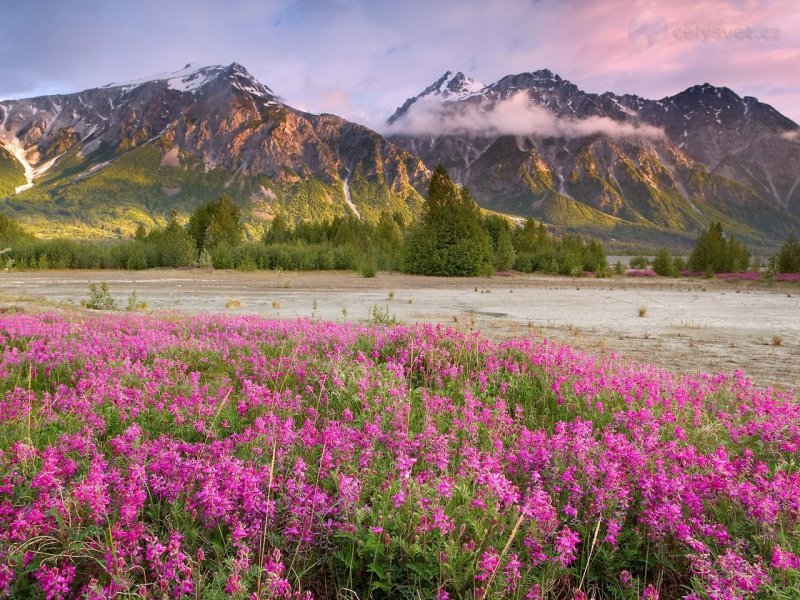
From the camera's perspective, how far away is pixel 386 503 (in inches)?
97.2

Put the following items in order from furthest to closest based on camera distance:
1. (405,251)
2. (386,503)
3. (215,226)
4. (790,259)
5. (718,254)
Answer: (215,226) → (718,254) → (405,251) → (790,259) → (386,503)

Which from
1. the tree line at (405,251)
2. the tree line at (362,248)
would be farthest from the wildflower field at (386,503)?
the tree line at (405,251)

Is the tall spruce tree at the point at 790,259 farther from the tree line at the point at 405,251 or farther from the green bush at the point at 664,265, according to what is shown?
the green bush at the point at 664,265

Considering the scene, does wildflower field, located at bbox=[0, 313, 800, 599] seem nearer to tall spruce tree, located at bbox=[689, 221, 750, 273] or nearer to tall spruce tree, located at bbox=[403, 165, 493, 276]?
tall spruce tree, located at bbox=[403, 165, 493, 276]

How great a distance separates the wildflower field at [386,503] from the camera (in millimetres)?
2098

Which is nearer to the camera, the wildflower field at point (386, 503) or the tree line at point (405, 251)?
the wildflower field at point (386, 503)

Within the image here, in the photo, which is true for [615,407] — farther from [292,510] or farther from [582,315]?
[582,315]

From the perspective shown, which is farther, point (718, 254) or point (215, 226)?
point (215, 226)

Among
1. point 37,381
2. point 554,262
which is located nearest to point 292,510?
point 37,381

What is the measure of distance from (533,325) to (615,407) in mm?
10366

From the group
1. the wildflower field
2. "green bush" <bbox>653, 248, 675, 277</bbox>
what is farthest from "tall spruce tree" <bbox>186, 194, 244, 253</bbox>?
the wildflower field

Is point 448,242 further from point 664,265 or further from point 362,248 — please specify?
point 664,265

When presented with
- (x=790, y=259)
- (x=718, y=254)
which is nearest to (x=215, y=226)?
(x=718, y=254)

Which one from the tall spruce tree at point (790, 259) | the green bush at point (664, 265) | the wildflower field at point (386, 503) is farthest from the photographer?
the green bush at point (664, 265)
